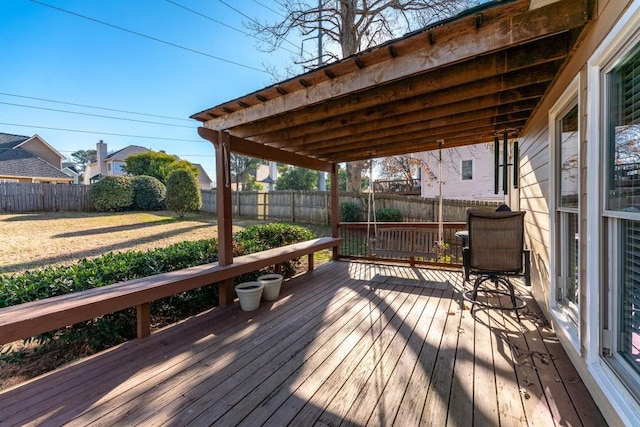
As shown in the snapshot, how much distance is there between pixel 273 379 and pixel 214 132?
8.77 feet

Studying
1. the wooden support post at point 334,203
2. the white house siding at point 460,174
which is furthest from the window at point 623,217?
the white house siding at point 460,174

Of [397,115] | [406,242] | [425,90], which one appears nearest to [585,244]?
[425,90]

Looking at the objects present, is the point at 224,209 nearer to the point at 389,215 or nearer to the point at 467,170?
the point at 389,215

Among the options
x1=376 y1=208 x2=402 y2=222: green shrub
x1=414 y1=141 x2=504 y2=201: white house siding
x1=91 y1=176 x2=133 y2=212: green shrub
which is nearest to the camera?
x1=376 y1=208 x2=402 y2=222: green shrub

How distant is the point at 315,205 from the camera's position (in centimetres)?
1083

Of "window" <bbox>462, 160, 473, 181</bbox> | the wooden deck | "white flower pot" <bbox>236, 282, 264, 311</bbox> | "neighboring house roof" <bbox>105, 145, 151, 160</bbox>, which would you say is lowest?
the wooden deck

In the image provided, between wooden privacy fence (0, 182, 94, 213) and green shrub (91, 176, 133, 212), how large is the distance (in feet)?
1.85

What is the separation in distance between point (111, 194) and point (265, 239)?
10.1 m

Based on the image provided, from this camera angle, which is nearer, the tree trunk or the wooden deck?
the wooden deck

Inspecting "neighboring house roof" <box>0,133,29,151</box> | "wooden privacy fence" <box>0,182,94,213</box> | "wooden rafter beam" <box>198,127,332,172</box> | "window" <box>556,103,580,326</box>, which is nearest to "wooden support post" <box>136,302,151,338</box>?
"wooden rafter beam" <box>198,127,332,172</box>

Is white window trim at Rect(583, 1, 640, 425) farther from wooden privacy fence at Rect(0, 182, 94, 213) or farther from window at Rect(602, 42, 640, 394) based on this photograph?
wooden privacy fence at Rect(0, 182, 94, 213)

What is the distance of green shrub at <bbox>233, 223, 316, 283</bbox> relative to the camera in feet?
13.8

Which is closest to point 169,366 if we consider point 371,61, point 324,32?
point 371,61

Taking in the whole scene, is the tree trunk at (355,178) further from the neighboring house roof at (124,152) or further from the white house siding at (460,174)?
the neighboring house roof at (124,152)
